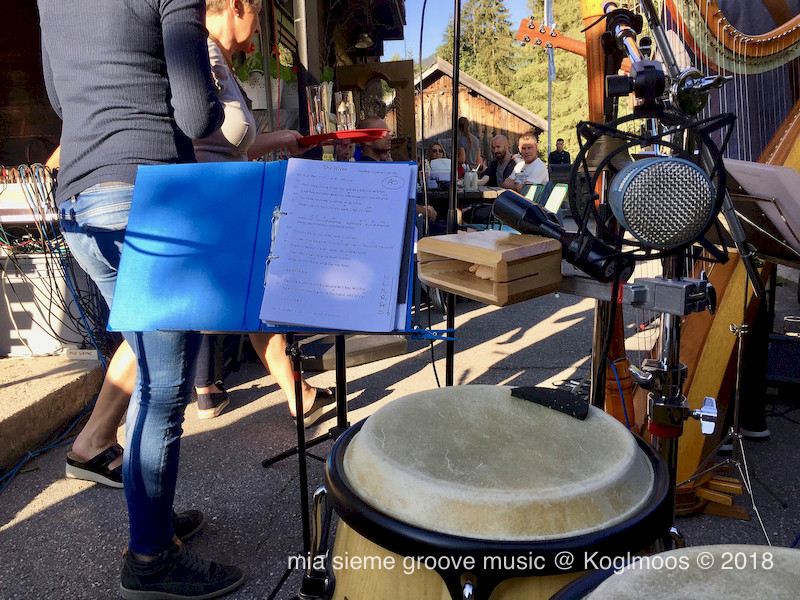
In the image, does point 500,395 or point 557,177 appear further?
point 557,177

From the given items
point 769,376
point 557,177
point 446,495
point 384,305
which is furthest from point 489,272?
point 557,177

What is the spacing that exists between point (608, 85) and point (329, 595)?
1.08 meters

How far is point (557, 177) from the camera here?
39.3 feet

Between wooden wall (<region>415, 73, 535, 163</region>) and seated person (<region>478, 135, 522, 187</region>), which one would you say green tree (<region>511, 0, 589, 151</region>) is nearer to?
wooden wall (<region>415, 73, 535, 163</region>)

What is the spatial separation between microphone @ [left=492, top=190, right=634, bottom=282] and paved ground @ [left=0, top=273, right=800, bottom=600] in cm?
133

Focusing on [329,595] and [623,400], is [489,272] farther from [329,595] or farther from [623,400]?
[623,400]

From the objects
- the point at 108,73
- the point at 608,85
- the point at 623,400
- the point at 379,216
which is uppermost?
the point at 108,73

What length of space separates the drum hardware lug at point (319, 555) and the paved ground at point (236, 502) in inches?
20.9

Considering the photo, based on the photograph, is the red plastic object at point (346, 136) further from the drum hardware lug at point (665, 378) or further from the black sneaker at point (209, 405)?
the black sneaker at point (209, 405)

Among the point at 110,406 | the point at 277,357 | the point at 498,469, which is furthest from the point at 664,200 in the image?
the point at 277,357

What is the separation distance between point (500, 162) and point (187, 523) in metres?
7.80

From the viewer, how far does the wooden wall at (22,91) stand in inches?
173

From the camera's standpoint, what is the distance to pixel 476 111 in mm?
16594

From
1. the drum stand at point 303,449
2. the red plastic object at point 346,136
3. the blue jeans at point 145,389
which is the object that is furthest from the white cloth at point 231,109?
the drum stand at point 303,449
